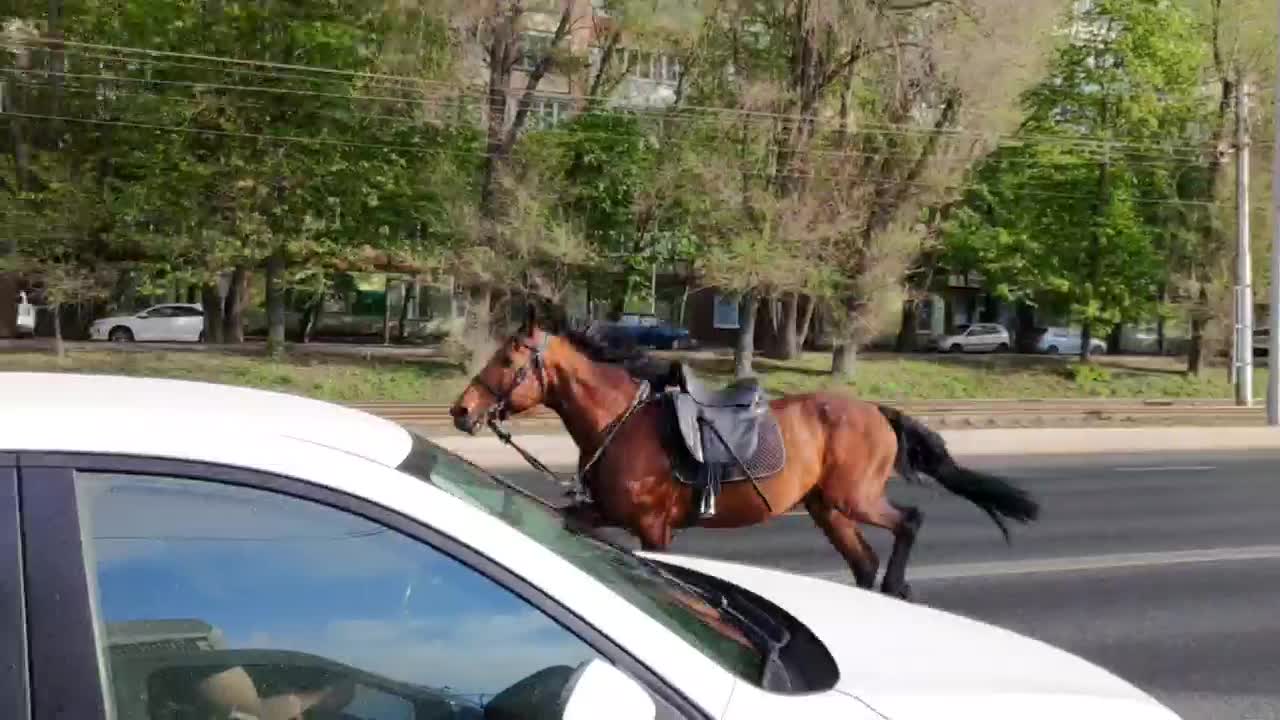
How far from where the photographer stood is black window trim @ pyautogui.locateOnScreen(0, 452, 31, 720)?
6.17ft

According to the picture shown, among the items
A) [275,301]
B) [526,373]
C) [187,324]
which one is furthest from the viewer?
[187,324]

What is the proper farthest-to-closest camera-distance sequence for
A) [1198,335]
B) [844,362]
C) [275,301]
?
[1198,335], [844,362], [275,301]

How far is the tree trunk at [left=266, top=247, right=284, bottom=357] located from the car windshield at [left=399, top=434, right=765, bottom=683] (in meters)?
25.7

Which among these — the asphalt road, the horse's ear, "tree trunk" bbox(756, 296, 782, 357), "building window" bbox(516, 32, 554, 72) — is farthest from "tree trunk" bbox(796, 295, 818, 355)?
the horse's ear

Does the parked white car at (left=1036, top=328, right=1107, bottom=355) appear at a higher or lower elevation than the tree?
lower

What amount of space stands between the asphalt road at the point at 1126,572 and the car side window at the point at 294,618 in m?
→ 1.26

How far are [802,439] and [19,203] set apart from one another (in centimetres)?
2527

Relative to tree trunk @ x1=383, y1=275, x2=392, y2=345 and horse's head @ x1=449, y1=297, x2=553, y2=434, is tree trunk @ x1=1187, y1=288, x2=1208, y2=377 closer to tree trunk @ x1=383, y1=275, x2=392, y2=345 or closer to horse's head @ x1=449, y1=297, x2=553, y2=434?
tree trunk @ x1=383, y1=275, x2=392, y2=345

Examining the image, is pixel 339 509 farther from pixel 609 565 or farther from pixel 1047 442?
pixel 1047 442

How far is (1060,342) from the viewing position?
1960 inches

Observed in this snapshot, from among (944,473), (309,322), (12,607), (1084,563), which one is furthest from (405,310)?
(12,607)

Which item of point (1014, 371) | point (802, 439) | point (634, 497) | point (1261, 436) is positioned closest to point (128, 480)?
point (634, 497)

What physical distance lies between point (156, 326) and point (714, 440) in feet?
114

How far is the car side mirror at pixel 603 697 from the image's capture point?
2.00 m
